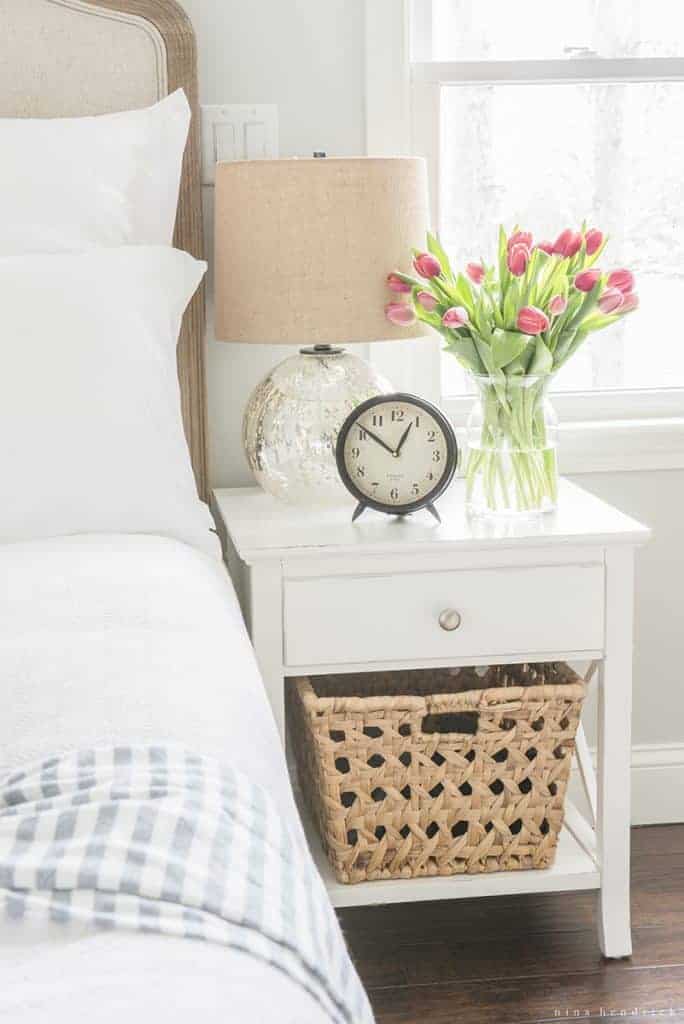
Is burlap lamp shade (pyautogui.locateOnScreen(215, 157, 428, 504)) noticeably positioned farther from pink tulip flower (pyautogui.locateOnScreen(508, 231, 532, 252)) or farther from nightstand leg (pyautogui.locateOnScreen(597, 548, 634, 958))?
nightstand leg (pyautogui.locateOnScreen(597, 548, 634, 958))

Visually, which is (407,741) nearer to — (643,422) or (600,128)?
(643,422)

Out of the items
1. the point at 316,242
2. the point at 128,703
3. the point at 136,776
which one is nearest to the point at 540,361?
the point at 316,242

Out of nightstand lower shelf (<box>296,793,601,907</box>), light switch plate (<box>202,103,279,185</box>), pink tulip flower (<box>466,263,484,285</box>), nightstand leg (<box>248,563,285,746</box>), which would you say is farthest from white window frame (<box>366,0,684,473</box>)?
nightstand lower shelf (<box>296,793,601,907</box>)

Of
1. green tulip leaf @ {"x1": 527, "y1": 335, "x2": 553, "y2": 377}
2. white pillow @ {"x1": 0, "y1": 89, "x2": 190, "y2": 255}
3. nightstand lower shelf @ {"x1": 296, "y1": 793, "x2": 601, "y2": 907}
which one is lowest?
nightstand lower shelf @ {"x1": 296, "y1": 793, "x2": 601, "y2": 907}

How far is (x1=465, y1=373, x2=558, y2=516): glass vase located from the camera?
1.94 metres

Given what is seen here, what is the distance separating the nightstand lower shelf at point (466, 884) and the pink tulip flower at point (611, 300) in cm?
83

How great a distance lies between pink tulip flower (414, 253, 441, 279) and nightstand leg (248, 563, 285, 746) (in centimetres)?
47

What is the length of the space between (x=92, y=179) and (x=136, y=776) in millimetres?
1210

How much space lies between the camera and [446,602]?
6.29 feet

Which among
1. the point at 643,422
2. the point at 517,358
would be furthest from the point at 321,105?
the point at 643,422

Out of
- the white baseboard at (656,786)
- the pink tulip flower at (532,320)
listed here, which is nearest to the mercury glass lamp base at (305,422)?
the pink tulip flower at (532,320)

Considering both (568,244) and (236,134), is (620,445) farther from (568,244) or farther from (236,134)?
(236,134)

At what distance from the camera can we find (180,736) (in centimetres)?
105

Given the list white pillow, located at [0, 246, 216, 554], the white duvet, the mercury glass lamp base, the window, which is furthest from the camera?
the window
